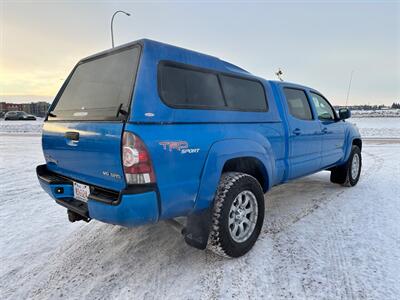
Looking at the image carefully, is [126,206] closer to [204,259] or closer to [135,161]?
[135,161]

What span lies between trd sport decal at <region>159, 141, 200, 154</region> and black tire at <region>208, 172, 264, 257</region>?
567 millimetres

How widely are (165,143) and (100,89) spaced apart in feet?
3.15

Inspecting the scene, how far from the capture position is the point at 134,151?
2115mm

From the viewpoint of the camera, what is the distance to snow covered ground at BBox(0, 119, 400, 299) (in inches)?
93.8

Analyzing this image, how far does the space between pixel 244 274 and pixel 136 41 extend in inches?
89.4

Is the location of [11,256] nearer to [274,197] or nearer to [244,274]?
[244,274]

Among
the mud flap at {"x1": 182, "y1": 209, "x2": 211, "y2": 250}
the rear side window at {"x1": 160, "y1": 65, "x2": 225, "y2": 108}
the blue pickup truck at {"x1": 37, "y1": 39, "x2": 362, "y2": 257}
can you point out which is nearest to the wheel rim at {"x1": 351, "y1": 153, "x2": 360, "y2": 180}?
the blue pickup truck at {"x1": 37, "y1": 39, "x2": 362, "y2": 257}

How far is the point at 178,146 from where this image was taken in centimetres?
230

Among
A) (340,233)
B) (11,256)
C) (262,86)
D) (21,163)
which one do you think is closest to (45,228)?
(11,256)

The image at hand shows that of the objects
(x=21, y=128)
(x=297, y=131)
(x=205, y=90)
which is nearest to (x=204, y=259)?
(x=205, y=90)

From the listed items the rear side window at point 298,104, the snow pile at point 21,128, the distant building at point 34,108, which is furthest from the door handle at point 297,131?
the distant building at point 34,108

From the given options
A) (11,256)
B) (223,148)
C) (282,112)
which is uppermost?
(282,112)

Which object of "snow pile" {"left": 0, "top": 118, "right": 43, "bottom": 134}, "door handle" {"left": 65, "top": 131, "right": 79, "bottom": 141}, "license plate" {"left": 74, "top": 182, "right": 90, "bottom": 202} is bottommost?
"snow pile" {"left": 0, "top": 118, "right": 43, "bottom": 134}

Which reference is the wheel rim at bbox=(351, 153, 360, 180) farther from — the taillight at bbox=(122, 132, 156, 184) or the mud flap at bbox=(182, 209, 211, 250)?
the taillight at bbox=(122, 132, 156, 184)
